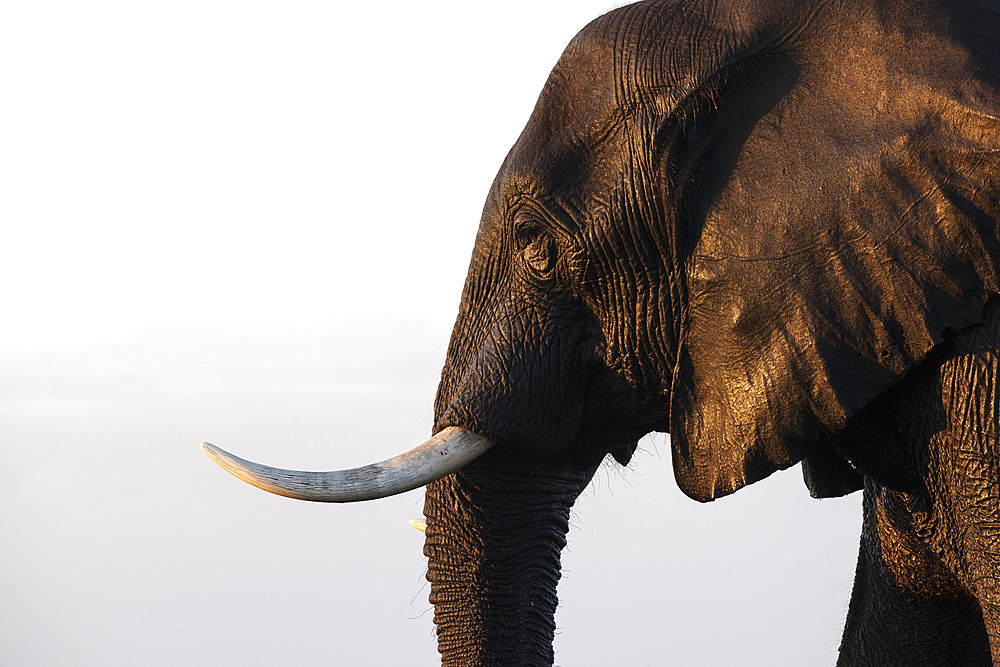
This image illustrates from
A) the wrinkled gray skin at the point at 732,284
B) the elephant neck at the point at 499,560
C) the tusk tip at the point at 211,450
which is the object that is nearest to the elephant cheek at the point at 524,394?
the wrinkled gray skin at the point at 732,284

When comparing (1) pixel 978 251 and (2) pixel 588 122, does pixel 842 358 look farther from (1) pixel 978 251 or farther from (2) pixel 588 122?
(2) pixel 588 122

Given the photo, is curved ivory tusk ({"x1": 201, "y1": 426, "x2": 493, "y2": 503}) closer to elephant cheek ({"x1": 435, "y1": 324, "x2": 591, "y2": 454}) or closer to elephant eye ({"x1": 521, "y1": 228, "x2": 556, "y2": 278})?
elephant cheek ({"x1": 435, "y1": 324, "x2": 591, "y2": 454})

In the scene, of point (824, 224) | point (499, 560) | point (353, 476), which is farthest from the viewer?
point (499, 560)

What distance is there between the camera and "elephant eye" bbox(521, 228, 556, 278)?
9.04 feet

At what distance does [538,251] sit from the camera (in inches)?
109

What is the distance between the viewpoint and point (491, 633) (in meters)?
2.93

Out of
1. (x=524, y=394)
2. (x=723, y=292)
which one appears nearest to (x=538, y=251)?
(x=524, y=394)

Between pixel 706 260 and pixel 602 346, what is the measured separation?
1.05ft

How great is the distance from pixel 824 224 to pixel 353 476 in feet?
3.28

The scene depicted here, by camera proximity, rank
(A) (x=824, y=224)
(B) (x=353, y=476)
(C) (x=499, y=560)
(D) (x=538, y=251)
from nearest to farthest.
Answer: (A) (x=824, y=224)
(B) (x=353, y=476)
(D) (x=538, y=251)
(C) (x=499, y=560)

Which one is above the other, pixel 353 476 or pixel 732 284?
pixel 732 284

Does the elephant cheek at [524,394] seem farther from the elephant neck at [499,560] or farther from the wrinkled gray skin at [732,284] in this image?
the elephant neck at [499,560]

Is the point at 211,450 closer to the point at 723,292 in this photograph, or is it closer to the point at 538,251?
the point at 538,251

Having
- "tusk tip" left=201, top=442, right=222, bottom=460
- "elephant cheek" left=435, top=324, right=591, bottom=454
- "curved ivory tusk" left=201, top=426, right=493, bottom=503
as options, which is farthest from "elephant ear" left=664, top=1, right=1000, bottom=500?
"tusk tip" left=201, top=442, right=222, bottom=460
